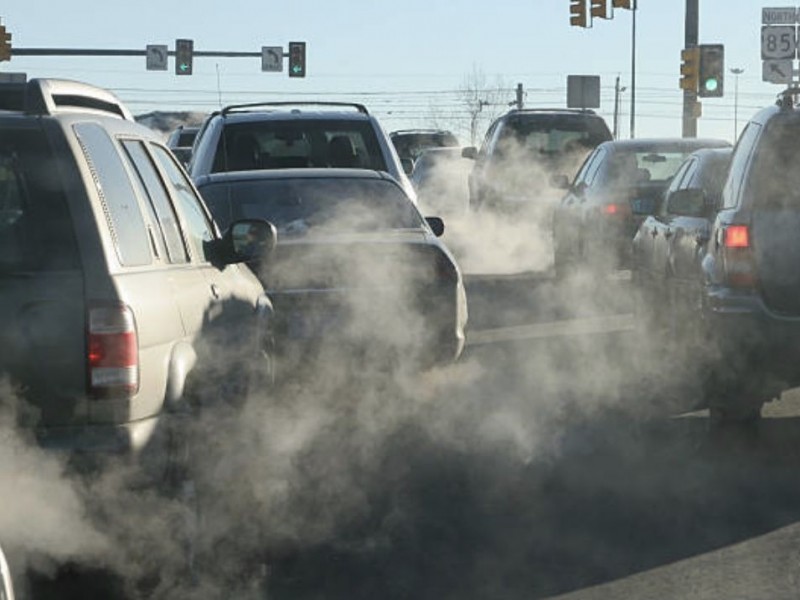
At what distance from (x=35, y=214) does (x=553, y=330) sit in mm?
11091

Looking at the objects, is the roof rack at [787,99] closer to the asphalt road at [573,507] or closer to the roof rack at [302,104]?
the asphalt road at [573,507]

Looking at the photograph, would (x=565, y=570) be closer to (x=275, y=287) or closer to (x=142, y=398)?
(x=142, y=398)

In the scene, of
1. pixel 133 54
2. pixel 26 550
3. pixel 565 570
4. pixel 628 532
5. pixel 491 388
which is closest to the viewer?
pixel 26 550

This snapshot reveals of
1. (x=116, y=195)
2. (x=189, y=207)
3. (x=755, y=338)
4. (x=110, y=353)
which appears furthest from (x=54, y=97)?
(x=755, y=338)

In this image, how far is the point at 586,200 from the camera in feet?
67.7

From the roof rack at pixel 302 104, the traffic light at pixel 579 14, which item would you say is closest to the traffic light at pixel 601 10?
the traffic light at pixel 579 14

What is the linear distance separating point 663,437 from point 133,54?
47.2 meters

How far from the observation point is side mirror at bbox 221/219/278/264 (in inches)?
311

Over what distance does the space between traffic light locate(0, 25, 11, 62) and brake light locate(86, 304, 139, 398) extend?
42835mm

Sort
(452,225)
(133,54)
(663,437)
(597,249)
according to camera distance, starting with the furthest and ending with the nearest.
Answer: (133,54) < (452,225) < (597,249) < (663,437)

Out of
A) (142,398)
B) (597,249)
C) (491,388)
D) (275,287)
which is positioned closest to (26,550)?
(142,398)

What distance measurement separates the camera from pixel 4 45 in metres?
47.9

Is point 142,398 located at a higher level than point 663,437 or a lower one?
higher

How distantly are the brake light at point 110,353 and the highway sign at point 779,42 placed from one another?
2675 centimetres
